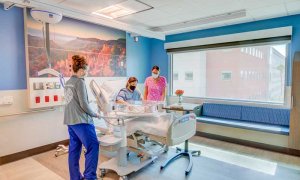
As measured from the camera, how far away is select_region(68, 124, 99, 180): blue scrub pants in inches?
86.1

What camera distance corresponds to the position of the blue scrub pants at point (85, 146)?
7.18ft

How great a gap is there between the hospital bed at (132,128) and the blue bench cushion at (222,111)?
64.2 inches

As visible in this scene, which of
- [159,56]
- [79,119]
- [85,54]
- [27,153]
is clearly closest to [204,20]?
[159,56]

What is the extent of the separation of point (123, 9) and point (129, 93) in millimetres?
1374

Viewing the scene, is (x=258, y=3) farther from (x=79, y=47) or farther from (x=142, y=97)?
(x=79, y=47)

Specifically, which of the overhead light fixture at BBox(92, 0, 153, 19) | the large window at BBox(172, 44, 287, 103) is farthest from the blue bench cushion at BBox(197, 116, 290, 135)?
the overhead light fixture at BBox(92, 0, 153, 19)

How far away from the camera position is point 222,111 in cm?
418

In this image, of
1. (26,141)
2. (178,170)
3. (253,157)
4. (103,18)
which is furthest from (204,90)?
(26,141)

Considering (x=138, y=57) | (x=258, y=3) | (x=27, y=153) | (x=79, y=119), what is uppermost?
(x=258, y=3)

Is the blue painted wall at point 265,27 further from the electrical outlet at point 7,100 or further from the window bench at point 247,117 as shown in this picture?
the electrical outlet at point 7,100

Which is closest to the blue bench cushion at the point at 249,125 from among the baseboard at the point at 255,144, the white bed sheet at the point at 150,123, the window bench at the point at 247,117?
the window bench at the point at 247,117

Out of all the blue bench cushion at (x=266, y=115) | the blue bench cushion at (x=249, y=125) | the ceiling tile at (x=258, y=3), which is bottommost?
the blue bench cushion at (x=249, y=125)

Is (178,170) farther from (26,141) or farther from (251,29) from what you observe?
(251,29)

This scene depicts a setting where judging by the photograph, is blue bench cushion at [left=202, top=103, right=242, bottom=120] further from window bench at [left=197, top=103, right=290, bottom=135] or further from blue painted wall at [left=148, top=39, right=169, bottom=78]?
blue painted wall at [left=148, top=39, right=169, bottom=78]
